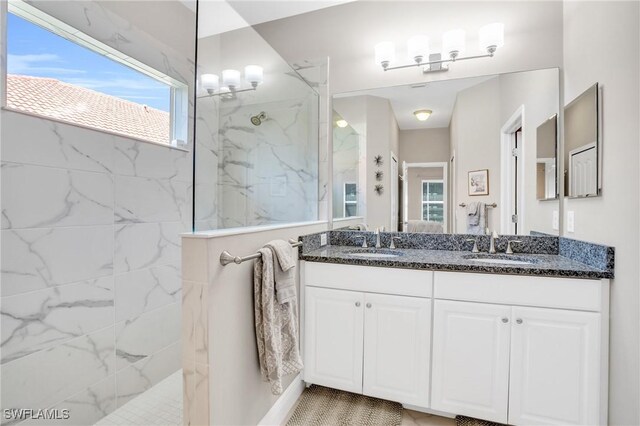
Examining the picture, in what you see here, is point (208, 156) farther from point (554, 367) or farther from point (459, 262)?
point (554, 367)

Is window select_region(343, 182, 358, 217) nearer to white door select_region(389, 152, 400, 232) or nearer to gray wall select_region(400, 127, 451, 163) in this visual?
white door select_region(389, 152, 400, 232)

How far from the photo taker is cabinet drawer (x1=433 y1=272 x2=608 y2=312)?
1.47 meters

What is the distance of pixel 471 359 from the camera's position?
1638 millimetres

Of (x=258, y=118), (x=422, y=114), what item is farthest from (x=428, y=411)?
(x=258, y=118)

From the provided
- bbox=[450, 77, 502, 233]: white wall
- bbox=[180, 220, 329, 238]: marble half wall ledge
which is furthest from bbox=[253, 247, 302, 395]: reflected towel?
bbox=[450, 77, 502, 233]: white wall

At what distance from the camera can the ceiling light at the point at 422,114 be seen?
2246 millimetres

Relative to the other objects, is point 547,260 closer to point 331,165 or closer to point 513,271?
point 513,271

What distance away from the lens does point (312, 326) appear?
194 cm

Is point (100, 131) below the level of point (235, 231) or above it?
above

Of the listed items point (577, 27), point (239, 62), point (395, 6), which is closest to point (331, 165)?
point (239, 62)

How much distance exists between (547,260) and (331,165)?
1492 mm

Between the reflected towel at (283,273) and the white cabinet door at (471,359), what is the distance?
2.54 ft

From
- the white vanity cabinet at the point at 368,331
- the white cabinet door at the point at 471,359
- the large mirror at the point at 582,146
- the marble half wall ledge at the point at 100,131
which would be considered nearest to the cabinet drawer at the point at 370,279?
the white vanity cabinet at the point at 368,331

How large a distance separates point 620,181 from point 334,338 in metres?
1.54
